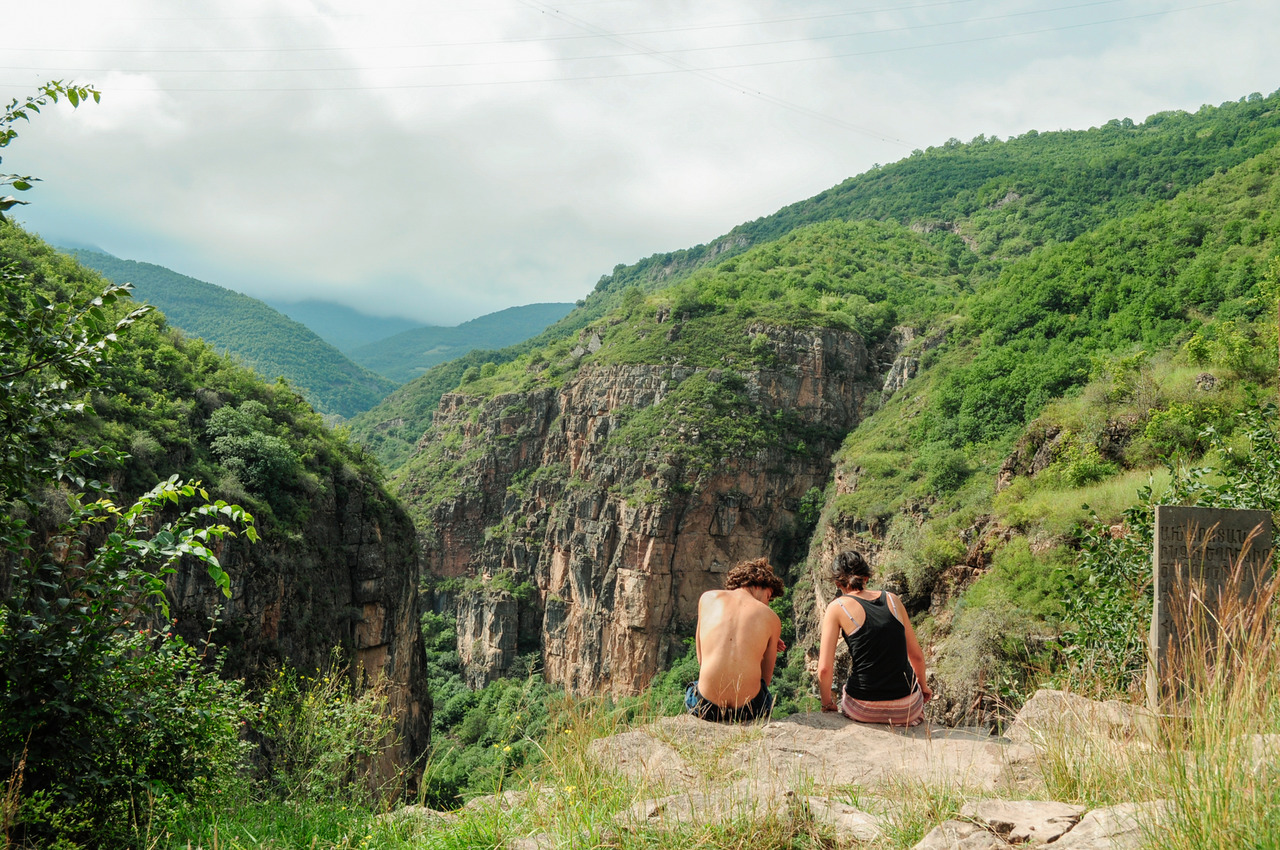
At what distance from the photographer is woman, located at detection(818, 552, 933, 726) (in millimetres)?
4477

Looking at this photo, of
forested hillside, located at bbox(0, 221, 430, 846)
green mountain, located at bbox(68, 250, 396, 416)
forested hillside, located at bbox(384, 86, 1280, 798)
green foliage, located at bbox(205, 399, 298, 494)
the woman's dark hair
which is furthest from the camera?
green mountain, located at bbox(68, 250, 396, 416)

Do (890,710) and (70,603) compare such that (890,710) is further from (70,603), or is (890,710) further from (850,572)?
(70,603)

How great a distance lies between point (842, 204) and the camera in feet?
305

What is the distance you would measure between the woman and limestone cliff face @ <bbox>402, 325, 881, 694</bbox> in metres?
39.6

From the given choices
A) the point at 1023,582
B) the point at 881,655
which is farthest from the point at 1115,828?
the point at 1023,582

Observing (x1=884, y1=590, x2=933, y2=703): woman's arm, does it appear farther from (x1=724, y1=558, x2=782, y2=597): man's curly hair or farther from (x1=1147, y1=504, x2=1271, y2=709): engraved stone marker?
(x1=1147, y1=504, x2=1271, y2=709): engraved stone marker

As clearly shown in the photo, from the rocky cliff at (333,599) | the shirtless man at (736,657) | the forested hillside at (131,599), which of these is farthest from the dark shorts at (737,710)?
the rocky cliff at (333,599)

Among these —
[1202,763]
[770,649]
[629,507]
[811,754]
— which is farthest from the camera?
[629,507]

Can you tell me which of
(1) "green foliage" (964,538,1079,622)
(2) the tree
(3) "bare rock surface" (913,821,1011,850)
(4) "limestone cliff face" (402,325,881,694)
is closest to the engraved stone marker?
(3) "bare rock surface" (913,821,1011,850)

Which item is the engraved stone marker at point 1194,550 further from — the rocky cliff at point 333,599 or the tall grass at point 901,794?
the rocky cliff at point 333,599

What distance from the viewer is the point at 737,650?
445cm

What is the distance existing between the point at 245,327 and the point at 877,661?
10851 cm

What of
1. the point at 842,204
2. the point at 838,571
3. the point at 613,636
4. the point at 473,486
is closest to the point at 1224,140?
the point at 842,204

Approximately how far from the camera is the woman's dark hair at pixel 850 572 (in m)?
4.74
